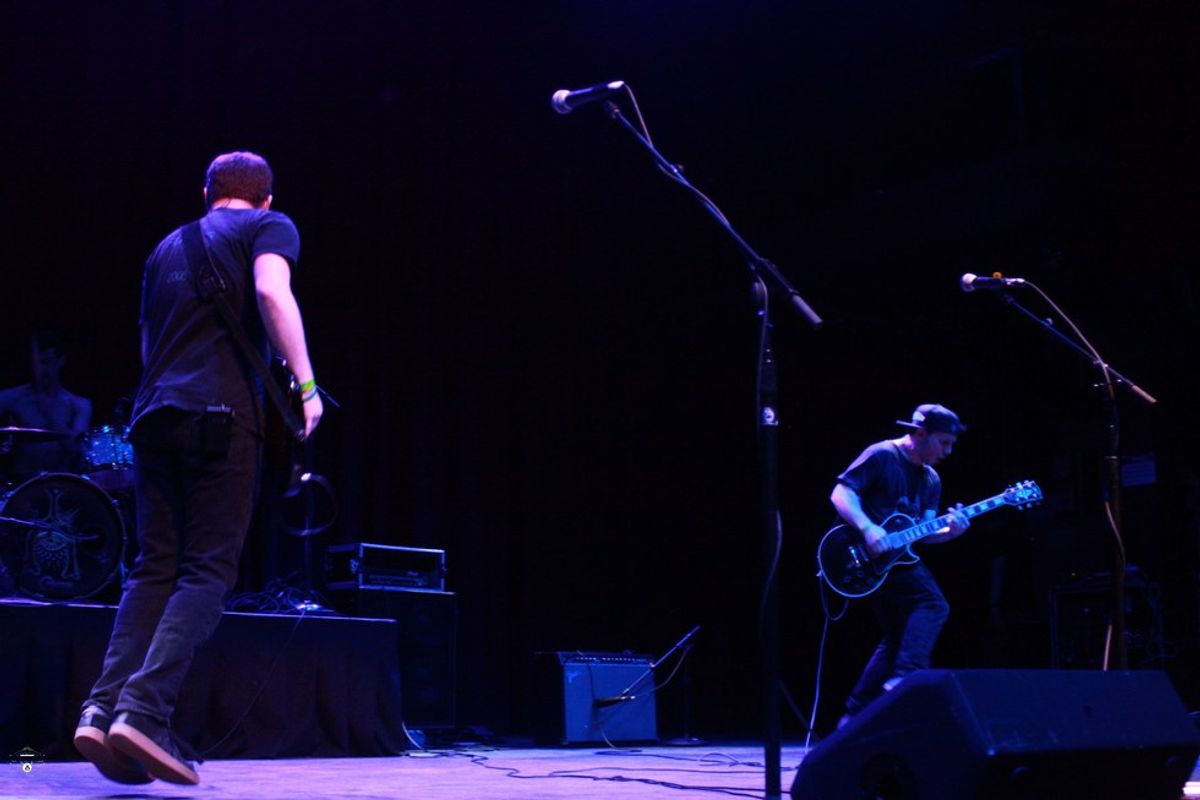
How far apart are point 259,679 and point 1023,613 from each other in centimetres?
612

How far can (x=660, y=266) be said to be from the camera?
30.6 feet

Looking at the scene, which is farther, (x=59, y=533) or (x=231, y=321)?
(x=59, y=533)

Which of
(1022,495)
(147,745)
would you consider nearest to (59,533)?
(147,745)

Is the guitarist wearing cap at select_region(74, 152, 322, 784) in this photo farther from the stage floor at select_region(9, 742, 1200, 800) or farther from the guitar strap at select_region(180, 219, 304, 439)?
the stage floor at select_region(9, 742, 1200, 800)

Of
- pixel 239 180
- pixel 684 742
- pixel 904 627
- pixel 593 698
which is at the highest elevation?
pixel 239 180

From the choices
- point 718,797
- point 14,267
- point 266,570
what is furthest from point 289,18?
point 718,797

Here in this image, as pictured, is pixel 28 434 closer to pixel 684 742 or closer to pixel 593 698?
pixel 593 698

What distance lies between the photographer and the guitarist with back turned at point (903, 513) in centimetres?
523

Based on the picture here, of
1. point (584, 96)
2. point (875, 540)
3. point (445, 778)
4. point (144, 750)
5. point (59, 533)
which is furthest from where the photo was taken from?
point (59, 533)

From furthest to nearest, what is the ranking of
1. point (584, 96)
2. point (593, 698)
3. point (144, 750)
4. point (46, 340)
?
point (593, 698) < point (46, 340) < point (584, 96) < point (144, 750)

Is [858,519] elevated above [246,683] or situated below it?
above

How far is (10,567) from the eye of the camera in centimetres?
575

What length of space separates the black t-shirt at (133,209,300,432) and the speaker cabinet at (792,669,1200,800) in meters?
1.62

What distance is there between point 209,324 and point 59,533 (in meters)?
3.25
